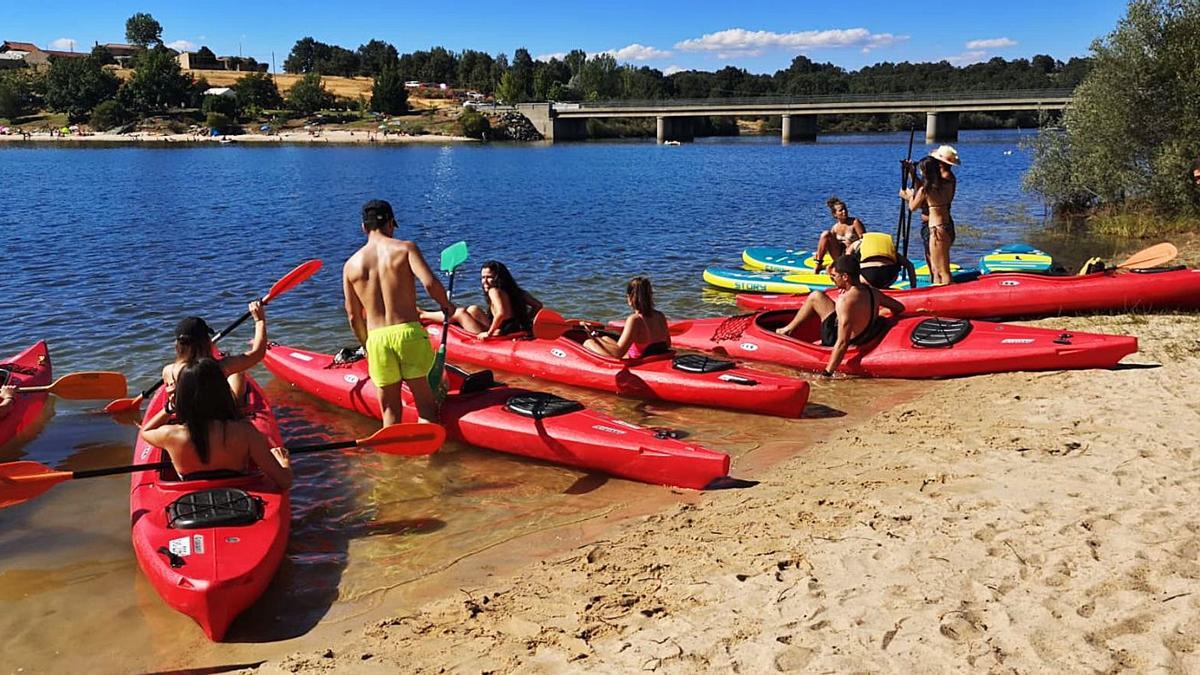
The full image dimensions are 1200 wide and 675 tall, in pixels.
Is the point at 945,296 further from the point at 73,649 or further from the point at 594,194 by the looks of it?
the point at 594,194

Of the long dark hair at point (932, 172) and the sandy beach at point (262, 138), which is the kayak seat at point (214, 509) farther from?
the sandy beach at point (262, 138)

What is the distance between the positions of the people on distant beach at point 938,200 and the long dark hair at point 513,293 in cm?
513

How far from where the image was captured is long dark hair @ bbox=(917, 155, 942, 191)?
11.0m

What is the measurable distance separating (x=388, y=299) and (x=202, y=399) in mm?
1592

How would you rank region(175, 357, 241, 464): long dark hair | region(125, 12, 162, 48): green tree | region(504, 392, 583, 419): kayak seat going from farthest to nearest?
region(125, 12, 162, 48): green tree
region(504, 392, 583, 419): kayak seat
region(175, 357, 241, 464): long dark hair

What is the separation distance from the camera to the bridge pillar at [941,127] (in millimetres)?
77938

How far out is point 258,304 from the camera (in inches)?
266

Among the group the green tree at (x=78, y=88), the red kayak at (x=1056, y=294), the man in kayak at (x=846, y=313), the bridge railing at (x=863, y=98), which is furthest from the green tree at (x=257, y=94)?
the man in kayak at (x=846, y=313)

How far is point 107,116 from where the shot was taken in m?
99.3

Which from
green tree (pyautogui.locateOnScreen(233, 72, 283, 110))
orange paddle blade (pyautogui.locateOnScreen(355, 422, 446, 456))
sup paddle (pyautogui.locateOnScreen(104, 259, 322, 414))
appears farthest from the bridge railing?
orange paddle blade (pyautogui.locateOnScreen(355, 422, 446, 456))

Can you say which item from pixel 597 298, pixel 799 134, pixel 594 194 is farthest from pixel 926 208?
pixel 799 134

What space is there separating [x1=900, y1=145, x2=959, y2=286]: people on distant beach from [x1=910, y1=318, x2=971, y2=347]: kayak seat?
2.53 m

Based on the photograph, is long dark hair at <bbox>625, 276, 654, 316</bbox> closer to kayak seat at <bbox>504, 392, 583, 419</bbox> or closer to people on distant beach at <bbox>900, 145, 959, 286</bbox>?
kayak seat at <bbox>504, 392, 583, 419</bbox>

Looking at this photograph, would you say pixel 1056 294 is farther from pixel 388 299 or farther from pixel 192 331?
pixel 192 331
